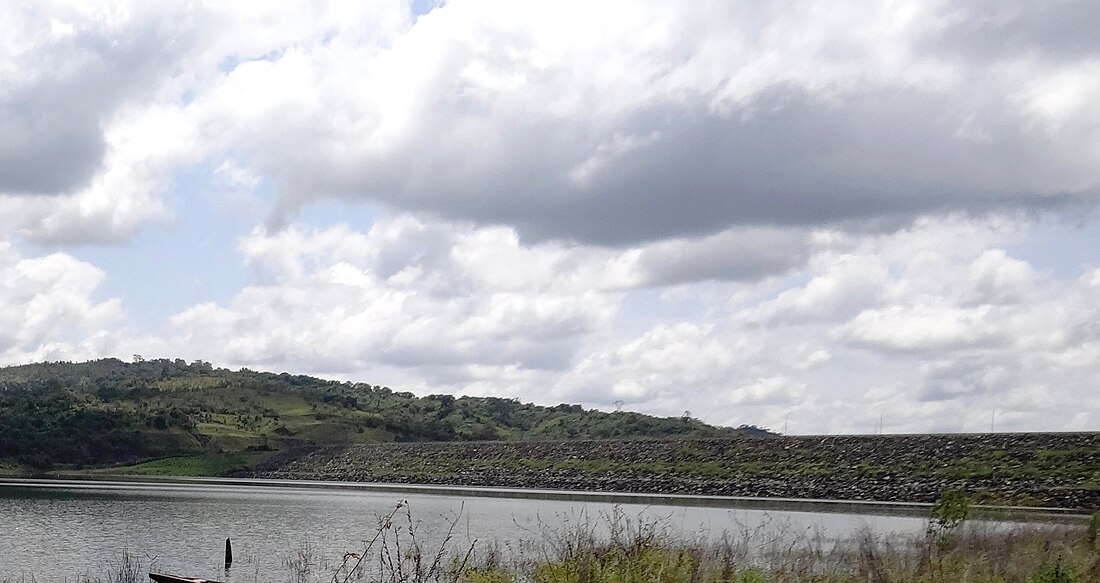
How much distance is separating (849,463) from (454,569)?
85.3 metres

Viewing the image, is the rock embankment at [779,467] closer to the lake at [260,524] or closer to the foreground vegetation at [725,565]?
the lake at [260,524]

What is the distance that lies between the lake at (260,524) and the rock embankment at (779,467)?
357 inches

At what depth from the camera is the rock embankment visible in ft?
261

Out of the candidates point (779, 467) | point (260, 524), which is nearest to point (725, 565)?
point (260, 524)

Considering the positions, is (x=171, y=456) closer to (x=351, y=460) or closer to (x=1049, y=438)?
(x=351, y=460)

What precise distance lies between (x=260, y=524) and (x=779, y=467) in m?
56.9

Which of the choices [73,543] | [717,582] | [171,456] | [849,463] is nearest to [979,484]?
[849,463]

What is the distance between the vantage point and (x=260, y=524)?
55.3 m

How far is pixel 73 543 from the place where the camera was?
4322cm

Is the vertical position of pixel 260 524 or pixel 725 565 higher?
pixel 725 565

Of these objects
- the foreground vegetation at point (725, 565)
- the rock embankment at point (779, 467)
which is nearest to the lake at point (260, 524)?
the foreground vegetation at point (725, 565)

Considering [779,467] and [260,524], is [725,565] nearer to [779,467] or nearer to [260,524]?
[260,524]

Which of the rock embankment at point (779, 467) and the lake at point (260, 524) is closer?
the lake at point (260, 524)

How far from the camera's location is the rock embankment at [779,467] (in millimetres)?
79625
